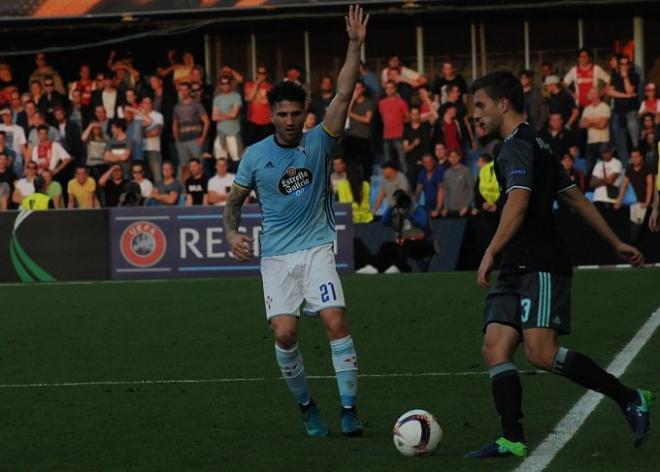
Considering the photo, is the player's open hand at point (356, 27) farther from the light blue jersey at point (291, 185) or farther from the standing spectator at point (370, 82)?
the standing spectator at point (370, 82)

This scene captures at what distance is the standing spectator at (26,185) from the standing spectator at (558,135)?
818 centimetres

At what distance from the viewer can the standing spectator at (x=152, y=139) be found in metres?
27.2

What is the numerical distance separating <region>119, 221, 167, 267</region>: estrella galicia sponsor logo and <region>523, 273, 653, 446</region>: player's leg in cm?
1550

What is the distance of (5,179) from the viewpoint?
26.6m

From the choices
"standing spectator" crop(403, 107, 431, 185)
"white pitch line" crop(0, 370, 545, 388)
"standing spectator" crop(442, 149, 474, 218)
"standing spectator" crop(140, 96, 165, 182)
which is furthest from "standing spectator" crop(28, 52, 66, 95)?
"white pitch line" crop(0, 370, 545, 388)

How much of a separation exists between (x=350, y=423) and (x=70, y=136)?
19221 mm

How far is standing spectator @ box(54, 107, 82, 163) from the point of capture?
27516 mm

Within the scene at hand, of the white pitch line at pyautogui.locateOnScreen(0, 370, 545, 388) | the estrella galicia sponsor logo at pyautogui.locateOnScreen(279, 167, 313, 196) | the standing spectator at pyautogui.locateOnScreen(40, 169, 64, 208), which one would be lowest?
the white pitch line at pyautogui.locateOnScreen(0, 370, 545, 388)

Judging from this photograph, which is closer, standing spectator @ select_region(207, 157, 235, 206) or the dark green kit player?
the dark green kit player

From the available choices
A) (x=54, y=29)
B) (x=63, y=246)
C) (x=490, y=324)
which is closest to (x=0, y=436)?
(x=490, y=324)

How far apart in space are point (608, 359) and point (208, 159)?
605 inches

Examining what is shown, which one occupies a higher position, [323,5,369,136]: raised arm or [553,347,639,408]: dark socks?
[323,5,369,136]: raised arm

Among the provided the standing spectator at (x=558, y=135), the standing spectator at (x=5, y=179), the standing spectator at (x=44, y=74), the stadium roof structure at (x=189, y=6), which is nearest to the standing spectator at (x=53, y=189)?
the standing spectator at (x=5, y=179)

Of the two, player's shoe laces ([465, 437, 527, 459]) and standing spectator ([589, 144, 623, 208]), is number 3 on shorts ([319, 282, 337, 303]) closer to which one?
player's shoe laces ([465, 437, 527, 459])
